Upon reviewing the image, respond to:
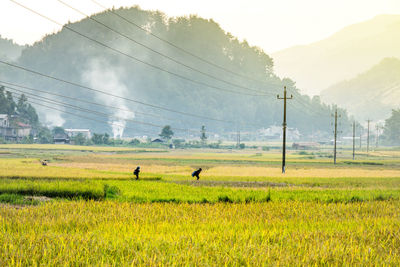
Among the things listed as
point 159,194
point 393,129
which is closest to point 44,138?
point 159,194

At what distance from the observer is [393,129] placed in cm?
17612

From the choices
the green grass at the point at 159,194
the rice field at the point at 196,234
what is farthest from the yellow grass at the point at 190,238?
the green grass at the point at 159,194

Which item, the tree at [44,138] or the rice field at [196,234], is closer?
the rice field at [196,234]

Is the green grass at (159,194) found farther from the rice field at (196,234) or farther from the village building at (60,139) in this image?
the village building at (60,139)

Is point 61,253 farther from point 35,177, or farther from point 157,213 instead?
point 35,177

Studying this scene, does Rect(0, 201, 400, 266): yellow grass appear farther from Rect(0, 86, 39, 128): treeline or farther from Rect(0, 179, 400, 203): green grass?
Rect(0, 86, 39, 128): treeline

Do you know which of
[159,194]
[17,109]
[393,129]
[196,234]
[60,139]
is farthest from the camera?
[393,129]

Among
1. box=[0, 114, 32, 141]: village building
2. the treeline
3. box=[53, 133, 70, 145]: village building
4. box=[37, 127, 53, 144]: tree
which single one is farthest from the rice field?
the treeline

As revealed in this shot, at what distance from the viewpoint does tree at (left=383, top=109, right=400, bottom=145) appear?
175 m

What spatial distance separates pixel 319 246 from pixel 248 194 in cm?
1031

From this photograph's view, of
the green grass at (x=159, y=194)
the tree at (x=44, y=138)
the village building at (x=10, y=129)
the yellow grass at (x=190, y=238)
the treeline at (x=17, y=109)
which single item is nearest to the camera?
the yellow grass at (x=190, y=238)

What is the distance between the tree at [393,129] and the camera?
175m

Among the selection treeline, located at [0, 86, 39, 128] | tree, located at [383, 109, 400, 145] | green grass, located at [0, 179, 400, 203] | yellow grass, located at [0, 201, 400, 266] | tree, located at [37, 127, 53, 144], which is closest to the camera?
yellow grass, located at [0, 201, 400, 266]

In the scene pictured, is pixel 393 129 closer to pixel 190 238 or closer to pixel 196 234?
pixel 196 234
